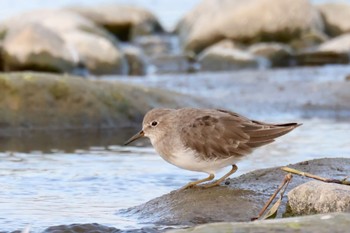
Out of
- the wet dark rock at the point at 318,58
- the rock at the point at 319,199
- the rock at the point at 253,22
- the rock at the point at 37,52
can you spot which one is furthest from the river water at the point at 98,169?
the rock at the point at 253,22

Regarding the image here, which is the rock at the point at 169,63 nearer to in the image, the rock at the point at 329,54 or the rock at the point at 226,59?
the rock at the point at 226,59

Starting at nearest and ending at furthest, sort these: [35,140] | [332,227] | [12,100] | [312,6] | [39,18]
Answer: [332,227], [35,140], [12,100], [39,18], [312,6]

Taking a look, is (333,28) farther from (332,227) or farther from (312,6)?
(332,227)

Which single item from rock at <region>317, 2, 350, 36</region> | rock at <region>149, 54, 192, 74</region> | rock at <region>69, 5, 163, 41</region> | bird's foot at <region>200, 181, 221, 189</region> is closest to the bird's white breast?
bird's foot at <region>200, 181, 221, 189</region>

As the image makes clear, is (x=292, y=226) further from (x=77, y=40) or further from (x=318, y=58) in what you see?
(x=318, y=58)

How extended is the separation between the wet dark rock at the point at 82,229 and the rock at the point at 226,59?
14.6 m

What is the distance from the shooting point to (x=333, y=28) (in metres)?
25.4

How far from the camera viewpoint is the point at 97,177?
28.3 ft

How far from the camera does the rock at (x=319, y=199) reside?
598cm

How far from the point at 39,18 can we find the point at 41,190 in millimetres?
15649

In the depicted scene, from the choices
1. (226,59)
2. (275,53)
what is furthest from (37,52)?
(275,53)

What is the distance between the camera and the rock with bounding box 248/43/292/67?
22000mm

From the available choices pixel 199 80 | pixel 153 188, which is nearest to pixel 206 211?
pixel 153 188

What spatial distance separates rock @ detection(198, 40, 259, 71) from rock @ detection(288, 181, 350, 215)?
1466 centimetres
